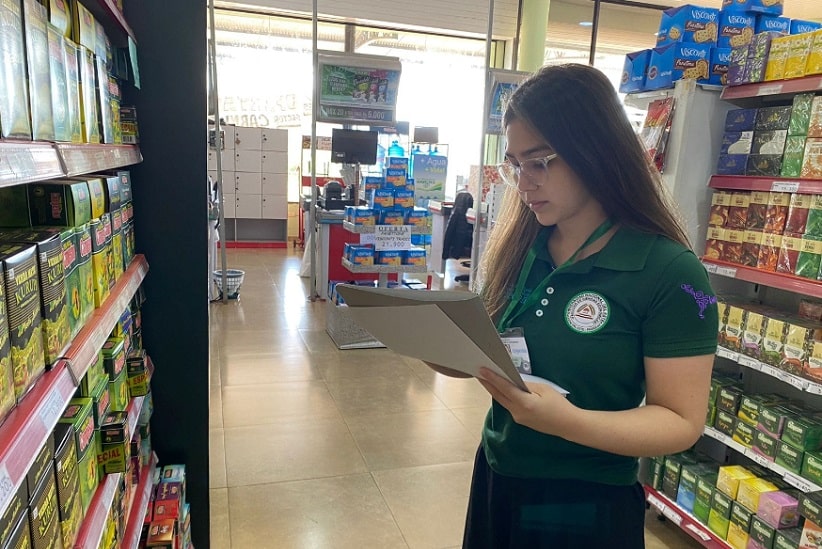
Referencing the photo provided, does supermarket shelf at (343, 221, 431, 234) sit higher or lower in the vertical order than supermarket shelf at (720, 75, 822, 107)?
lower

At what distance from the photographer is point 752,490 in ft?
7.61

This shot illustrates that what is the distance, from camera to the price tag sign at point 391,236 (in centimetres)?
501

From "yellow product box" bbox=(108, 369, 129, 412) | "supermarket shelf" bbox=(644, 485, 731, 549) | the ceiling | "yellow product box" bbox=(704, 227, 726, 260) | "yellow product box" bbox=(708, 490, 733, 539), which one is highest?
the ceiling

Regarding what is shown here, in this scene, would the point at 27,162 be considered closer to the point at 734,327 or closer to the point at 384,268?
the point at 734,327

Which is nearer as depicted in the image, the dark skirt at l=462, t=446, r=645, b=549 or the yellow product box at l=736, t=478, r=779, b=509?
the dark skirt at l=462, t=446, r=645, b=549

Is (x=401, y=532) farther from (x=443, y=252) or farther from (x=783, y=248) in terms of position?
(x=443, y=252)

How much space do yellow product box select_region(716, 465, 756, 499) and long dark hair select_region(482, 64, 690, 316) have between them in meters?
1.63

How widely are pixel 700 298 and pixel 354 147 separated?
5.51m

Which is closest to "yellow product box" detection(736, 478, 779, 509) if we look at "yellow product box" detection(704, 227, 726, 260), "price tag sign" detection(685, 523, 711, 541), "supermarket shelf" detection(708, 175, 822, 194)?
"price tag sign" detection(685, 523, 711, 541)

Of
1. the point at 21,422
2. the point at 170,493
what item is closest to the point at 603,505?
the point at 21,422

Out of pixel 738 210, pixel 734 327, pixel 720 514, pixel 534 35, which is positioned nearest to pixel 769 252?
Answer: pixel 738 210

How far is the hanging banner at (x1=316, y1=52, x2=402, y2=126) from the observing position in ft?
18.3

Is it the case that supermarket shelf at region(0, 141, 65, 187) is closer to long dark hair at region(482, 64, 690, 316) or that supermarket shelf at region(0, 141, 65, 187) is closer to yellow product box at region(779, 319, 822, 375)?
long dark hair at region(482, 64, 690, 316)

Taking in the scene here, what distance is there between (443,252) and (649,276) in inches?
253
